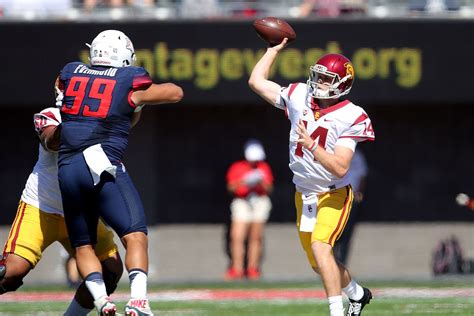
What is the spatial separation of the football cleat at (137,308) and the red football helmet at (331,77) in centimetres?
183

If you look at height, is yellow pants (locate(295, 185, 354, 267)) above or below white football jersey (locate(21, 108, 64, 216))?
below

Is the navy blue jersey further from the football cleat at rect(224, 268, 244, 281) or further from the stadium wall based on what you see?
the football cleat at rect(224, 268, 244, 281)

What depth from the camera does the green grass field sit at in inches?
351

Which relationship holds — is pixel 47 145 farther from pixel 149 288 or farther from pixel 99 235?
pixel 149 288

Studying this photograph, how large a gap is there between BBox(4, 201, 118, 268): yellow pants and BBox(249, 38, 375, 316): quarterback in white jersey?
123cm

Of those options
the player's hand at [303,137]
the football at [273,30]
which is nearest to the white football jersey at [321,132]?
the player's hand at [303,137]

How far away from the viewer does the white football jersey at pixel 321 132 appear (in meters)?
7.45

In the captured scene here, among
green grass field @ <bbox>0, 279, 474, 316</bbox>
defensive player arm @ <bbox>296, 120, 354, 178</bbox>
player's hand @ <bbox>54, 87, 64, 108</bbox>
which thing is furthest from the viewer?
green grass field @ <bbox>0, 279, 474, 316</bbox>

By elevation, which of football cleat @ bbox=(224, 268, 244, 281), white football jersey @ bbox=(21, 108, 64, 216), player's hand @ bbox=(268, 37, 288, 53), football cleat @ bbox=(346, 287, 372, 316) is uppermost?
player's hand @ bbox=(268, 37, 288, 53)

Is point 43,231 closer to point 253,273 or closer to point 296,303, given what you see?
point 296,303

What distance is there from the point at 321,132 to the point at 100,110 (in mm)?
1432

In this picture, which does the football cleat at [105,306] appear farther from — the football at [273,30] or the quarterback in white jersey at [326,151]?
the football at [273,30]

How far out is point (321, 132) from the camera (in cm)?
750

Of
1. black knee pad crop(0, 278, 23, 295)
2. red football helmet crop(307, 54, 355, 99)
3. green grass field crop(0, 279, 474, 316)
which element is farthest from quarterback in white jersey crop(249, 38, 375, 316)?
black knee pad crop(0, 278, 23, 295)
